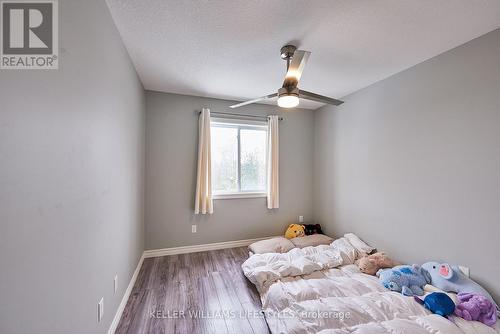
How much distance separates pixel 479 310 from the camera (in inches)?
58.9

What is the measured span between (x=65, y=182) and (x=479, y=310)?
2828mm

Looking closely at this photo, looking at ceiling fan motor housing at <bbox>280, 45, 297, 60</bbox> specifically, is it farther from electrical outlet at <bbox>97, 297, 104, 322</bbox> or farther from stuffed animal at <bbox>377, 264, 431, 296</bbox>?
electrical outlet at <bbox>97, 297, 104, 322</bbox>

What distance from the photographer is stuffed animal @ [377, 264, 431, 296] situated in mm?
1823

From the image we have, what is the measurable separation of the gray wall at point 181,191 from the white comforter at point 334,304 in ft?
3.64

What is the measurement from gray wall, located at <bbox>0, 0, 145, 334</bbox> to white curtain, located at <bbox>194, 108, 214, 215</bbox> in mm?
1335

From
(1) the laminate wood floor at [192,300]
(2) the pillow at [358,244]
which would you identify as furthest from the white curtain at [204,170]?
(2) the pillow at [358,244]

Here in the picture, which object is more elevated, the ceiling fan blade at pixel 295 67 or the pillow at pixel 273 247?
the ceiling fan blade at pixel 295 67

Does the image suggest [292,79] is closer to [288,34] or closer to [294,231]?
[288,34]

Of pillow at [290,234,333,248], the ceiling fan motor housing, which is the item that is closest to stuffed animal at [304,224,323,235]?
pillow at [290,234,333,248]

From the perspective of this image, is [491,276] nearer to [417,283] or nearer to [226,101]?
[417,283]

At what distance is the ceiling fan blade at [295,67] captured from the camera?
1.70 metres

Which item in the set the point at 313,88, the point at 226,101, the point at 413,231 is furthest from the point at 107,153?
the point at 413,231

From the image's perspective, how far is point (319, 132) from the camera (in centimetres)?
378

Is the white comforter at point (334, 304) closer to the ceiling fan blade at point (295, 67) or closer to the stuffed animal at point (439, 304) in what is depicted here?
the stuffed animal at point (439, 304)
